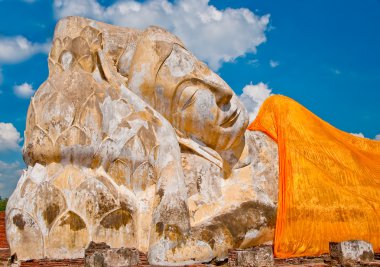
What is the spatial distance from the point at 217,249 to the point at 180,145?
141 cm

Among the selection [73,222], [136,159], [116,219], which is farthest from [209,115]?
[73,222]

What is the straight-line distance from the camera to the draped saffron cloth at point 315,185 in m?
6.75

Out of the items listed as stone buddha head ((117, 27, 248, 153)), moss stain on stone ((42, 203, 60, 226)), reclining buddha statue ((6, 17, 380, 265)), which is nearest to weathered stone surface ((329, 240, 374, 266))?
reclining buddha statue ((6, 17, 380, 265))

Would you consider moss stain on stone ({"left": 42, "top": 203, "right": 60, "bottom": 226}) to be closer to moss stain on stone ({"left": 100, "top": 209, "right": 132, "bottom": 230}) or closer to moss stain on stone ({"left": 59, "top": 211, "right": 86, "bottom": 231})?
moss stain on stone ({"left": 59, "top": 211, "right": 86, "bottom": 231})

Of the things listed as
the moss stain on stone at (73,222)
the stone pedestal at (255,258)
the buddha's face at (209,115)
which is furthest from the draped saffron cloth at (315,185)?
the moss stain on stone at (73,222)

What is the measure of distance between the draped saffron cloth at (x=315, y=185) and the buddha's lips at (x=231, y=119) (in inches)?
38.7

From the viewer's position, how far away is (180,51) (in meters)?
6.48

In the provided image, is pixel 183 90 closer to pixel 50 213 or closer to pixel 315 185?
pixel 50 213

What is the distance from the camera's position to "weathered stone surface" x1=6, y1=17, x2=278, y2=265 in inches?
215

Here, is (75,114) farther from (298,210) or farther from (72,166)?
(298,210)

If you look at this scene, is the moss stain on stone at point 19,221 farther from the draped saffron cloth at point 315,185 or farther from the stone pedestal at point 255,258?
the draped saffron cloth at point 315,185

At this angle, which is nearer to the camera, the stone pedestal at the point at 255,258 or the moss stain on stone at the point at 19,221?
the stone pedestal at the point at 255,258

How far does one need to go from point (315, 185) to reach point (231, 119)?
1.47 meters

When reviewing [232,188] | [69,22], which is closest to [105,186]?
[232,188]
